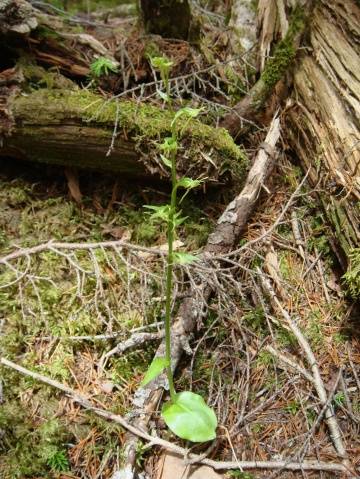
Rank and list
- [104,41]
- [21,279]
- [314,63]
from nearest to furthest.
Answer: [21,279] < [314,63] < [104,41]

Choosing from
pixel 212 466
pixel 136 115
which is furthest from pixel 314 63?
pixel 212 466

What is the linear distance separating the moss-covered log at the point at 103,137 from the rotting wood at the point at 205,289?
19 centimetres

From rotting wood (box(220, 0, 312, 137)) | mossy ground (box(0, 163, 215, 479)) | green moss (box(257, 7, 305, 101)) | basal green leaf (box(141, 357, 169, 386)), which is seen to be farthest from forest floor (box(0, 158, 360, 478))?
green moss (box(257, 7, 305, 101))

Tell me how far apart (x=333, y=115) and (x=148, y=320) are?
5.34ft

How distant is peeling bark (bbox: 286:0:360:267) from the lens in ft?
8.16

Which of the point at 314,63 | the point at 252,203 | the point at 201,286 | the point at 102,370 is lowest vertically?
the point at 102,370

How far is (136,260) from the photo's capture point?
8.42 ft

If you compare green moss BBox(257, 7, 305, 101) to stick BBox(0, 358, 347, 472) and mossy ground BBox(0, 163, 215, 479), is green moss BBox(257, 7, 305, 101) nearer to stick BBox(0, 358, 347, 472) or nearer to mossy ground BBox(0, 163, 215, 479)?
mossy ground BBox(0, 163, 215, 479)

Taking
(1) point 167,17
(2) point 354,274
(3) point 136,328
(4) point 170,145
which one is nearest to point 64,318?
(3) point 136,328

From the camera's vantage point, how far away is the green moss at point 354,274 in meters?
2.24

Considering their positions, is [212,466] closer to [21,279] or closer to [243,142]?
[21,279]

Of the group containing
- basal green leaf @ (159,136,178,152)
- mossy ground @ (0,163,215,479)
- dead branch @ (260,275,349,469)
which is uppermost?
basal green leaf @ (159,136,178,152)

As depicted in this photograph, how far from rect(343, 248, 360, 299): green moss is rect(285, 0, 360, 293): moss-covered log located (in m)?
0.05

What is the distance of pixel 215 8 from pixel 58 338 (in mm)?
3263
